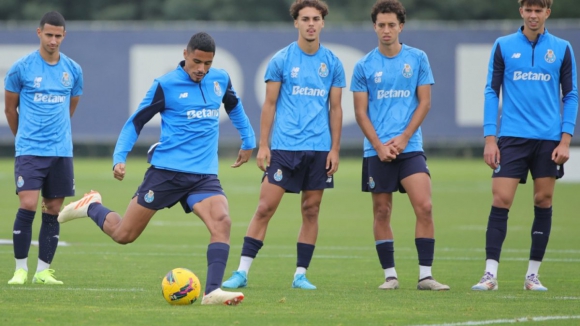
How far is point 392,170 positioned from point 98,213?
2547 mm

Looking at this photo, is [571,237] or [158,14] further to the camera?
[158,14]

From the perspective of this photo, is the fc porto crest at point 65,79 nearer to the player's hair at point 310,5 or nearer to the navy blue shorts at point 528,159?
the player's hair at point 310,5

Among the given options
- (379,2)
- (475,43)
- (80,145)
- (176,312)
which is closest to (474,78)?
(475,43)

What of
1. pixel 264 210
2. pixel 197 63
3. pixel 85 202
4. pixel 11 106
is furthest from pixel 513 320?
pixel 11 106

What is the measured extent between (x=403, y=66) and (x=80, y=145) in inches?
1305

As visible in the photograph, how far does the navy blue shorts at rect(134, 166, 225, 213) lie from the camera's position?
27.1 feet

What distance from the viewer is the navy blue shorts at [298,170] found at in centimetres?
938

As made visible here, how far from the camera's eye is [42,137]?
966 cm

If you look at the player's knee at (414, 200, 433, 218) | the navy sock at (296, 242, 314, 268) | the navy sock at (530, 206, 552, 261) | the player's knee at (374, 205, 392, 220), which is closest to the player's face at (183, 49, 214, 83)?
the navy sock at (296, 242, 314, 268)

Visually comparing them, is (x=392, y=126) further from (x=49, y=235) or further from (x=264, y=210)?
(x=49, y=235)

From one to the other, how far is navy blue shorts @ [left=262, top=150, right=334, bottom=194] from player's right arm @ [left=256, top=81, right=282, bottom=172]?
102 mm

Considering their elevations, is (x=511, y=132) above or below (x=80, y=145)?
above

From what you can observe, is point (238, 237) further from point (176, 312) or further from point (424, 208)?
point (176, 312)

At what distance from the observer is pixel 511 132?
9211 mm
